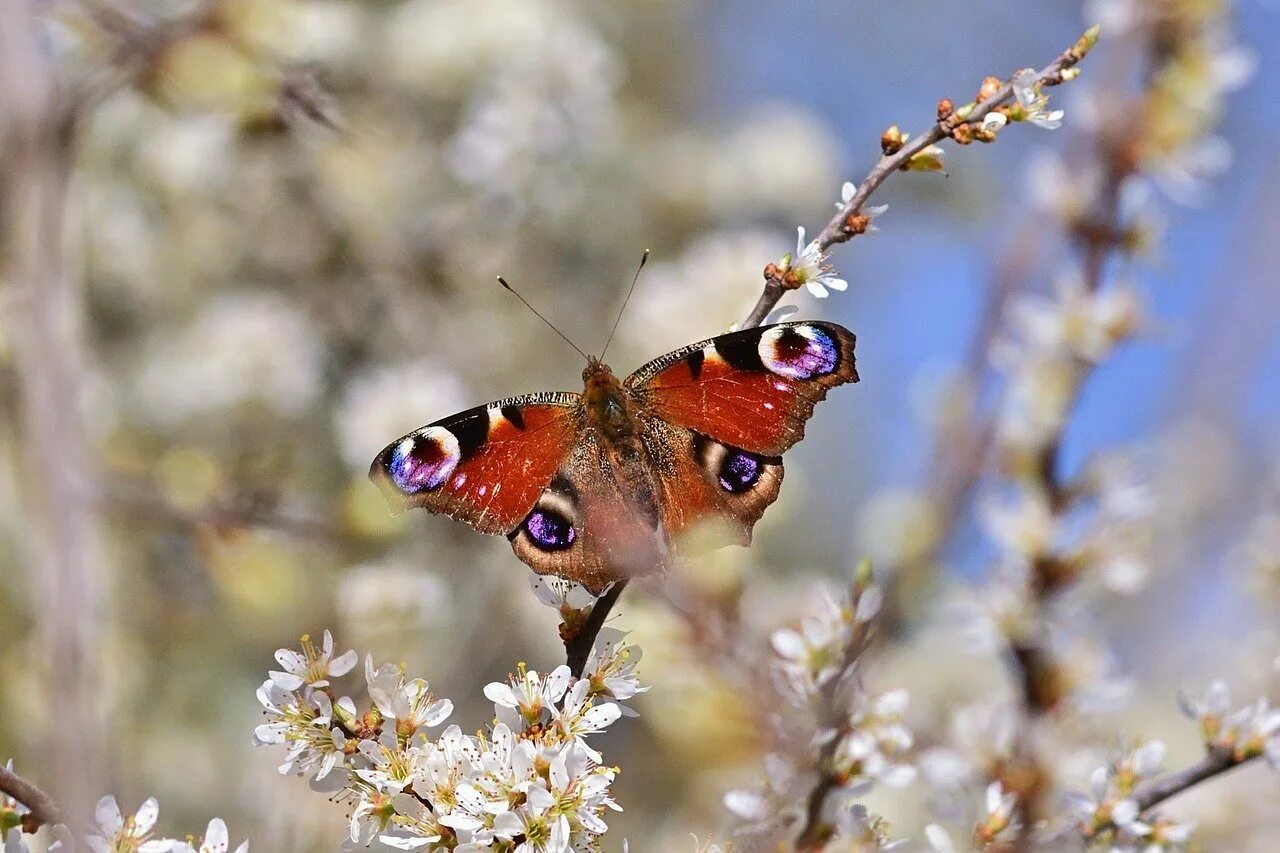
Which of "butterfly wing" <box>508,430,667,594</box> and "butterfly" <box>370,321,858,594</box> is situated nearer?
"butterfly wing" <box>508,430,667,594</box>

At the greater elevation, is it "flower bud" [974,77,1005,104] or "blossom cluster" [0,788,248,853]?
"flower bud" [974,77,1005,104]

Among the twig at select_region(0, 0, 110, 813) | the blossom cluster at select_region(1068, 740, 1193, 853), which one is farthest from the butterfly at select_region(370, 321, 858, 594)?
the twig at select_region(0, 0, 110, 813)

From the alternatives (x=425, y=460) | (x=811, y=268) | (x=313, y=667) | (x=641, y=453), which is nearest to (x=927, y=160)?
(x=811, y=268)

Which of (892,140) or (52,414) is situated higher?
(892,140)

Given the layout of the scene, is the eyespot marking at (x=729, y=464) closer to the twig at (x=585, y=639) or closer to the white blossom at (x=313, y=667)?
the twig at (x=585, y=639)

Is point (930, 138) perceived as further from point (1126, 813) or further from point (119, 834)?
point (119, 834)

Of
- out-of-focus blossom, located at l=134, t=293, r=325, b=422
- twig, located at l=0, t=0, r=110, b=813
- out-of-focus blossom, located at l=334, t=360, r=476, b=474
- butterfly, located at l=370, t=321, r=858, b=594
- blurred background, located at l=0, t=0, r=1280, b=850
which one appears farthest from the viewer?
out-of-focus blossom, located at l=134, t=293, r=325, b=422

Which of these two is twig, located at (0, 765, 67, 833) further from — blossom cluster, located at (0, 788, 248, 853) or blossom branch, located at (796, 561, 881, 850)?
blossom branch, located at (796, 561, 881, 850)

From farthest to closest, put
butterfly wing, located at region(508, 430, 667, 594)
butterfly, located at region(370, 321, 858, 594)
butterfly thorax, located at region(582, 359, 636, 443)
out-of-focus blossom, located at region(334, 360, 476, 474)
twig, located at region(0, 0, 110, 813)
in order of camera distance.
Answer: out-of-focus blossom, located at region(334, 360, 476, 474) → butterfly thorax, located at region(582, 359, 636, 443) → butterfly, located at region(370, 321, 858, 594) → butterfly wing, located at region(508, 430, 667, 594) → twig, located at region(0, 0, 110, 813)
